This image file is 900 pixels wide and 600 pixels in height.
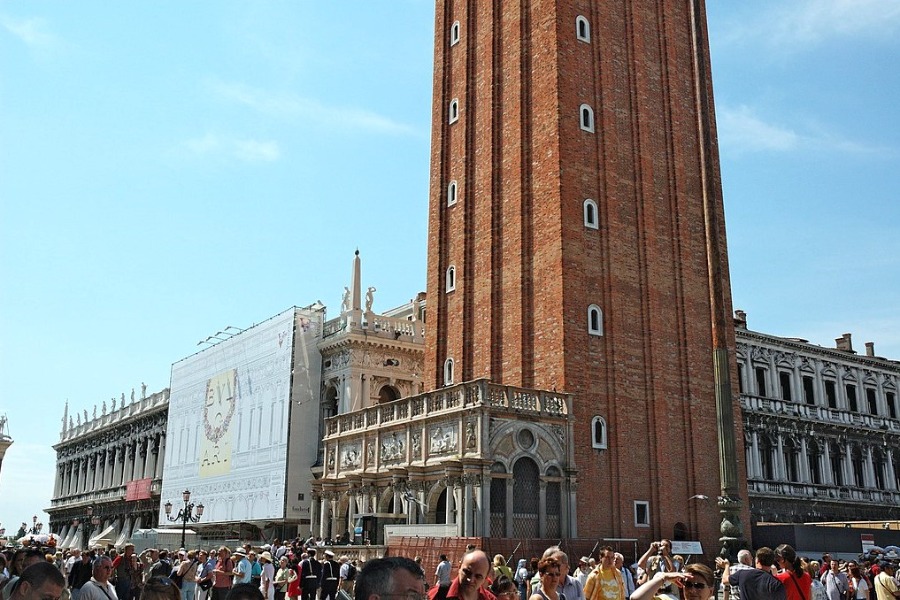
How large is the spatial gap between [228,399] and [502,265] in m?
26.4

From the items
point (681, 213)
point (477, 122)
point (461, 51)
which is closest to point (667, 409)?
point (681, 213)

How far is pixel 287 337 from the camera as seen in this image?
1948 inches

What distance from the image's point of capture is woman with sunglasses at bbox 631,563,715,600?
6.71m

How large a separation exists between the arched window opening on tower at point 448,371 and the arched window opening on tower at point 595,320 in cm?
677

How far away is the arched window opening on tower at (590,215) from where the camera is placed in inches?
1321

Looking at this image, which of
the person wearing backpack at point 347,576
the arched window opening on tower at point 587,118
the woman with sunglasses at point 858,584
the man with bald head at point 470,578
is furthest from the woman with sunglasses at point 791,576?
the arched window opening on tower at point 587,118

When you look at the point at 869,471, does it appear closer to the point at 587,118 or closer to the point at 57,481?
the point at 587,118

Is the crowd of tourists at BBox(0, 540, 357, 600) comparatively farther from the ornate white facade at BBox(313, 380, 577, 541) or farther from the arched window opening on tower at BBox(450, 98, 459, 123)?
the arched window opening on tower at BBox(450, 98, 459, 123)

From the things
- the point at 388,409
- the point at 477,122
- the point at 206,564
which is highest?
the point at 477,122

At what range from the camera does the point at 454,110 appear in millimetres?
39438

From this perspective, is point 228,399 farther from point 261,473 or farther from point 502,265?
point 502,265

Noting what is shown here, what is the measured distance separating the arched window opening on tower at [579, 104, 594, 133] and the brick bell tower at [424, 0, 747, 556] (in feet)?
0.29

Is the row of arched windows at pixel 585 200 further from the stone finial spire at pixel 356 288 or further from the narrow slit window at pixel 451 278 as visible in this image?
the stone finial spire at pixel 356 288

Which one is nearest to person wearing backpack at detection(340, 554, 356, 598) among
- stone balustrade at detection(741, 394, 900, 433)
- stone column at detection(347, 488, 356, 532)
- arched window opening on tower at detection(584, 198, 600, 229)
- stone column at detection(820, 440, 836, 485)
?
stone column at detection(347, 488, 356, 532)
